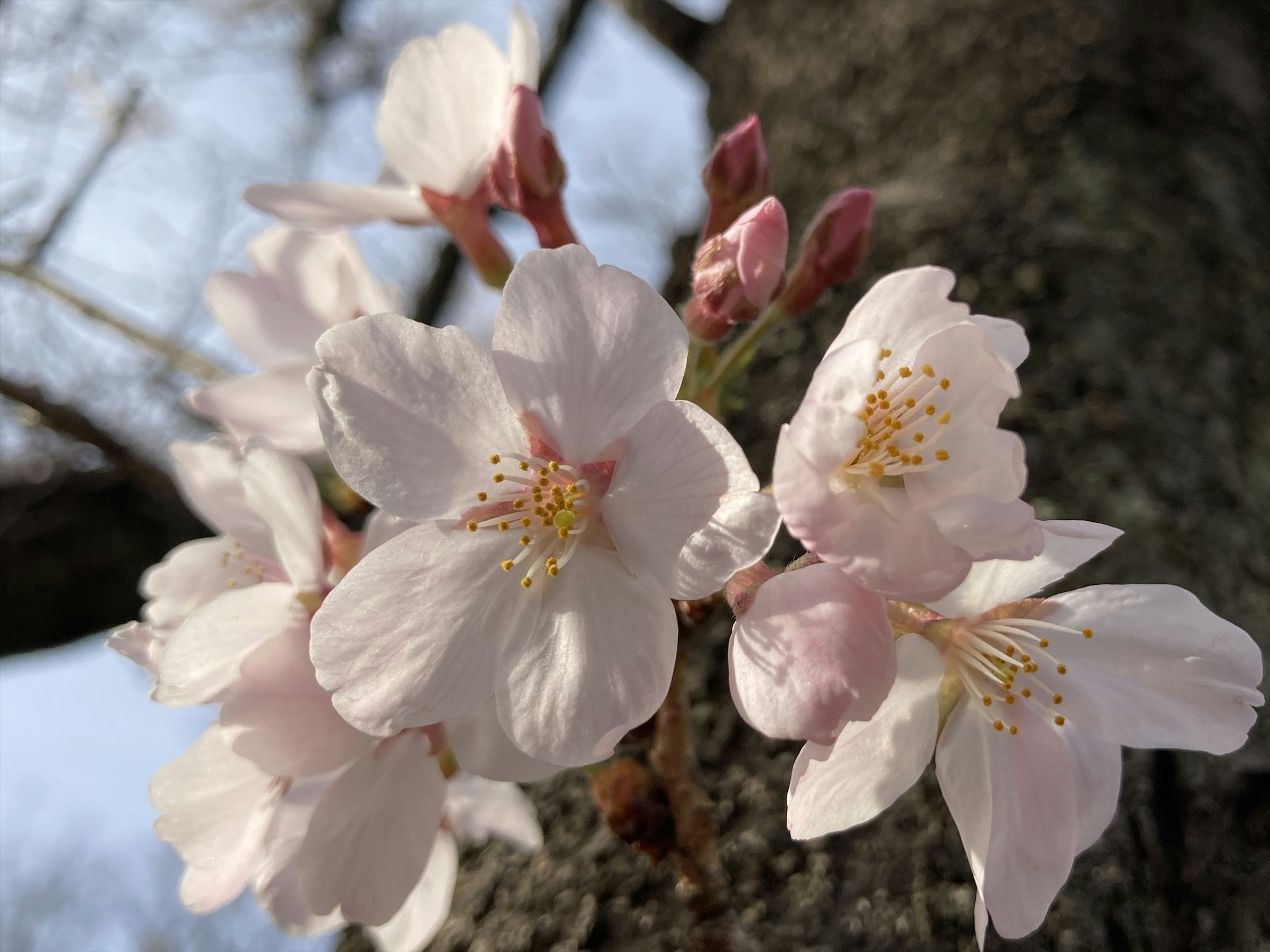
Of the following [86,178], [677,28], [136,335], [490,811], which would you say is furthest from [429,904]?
[677,28]

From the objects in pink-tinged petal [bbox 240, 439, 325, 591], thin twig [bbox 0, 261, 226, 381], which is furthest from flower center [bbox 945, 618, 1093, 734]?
thin twig [bbox 0, 261, 226, 381]

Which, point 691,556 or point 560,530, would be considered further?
point 560,530

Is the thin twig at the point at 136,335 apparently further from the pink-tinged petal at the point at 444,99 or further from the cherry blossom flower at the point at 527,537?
the cherry blossom flower at the point at 527,537

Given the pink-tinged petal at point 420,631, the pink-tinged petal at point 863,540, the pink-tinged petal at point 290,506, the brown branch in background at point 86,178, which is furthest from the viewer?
the brown branch in background at point 86,178

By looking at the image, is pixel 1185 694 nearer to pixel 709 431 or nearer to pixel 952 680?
pixel 952 680

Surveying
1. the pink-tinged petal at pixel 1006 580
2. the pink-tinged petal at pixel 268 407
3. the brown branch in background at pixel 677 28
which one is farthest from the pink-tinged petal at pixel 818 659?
the brown branch in background at pixel 677 28

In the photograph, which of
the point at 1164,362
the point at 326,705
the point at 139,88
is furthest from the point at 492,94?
the point at 139,88

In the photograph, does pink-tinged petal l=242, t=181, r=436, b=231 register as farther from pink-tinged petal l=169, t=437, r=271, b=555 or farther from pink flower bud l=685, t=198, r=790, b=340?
pink flower bud l=685, t=198, r=790, b=340
